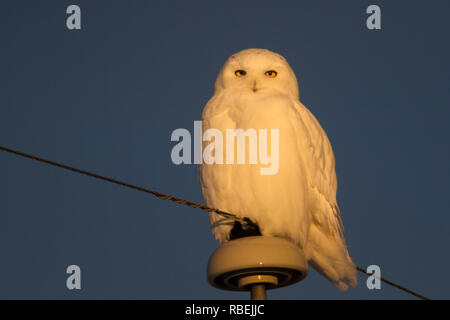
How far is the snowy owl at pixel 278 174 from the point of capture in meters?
4.44

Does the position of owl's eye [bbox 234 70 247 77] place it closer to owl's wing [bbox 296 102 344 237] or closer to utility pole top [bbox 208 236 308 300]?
owl's wing [bbox 296 102 344 237]

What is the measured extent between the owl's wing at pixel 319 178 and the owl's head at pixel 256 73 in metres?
0.24

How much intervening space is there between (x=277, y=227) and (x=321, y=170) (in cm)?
70

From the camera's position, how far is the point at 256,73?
Result: 198 inches

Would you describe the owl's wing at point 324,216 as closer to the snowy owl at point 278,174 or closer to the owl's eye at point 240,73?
the snowy owl at point 278,174

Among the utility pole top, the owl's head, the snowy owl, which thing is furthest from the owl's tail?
the utility pole top

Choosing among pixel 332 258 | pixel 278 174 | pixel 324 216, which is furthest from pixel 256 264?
pixel 332 258

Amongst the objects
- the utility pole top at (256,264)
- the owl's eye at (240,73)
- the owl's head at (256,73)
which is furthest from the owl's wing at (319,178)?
the utility pole top at (256,264)

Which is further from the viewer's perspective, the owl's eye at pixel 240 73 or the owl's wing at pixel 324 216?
the owl's eye at pixel 240 73

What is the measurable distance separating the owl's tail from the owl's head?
1093 mm

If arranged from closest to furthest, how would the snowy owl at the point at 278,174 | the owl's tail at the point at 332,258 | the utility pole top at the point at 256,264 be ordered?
the utility pole top at the point at 256,264
the snowy owl at the point at 278,174
the owl's tail at the point at 332,258

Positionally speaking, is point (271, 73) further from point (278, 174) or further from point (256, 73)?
point (278, 174)

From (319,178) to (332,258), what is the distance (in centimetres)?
62
